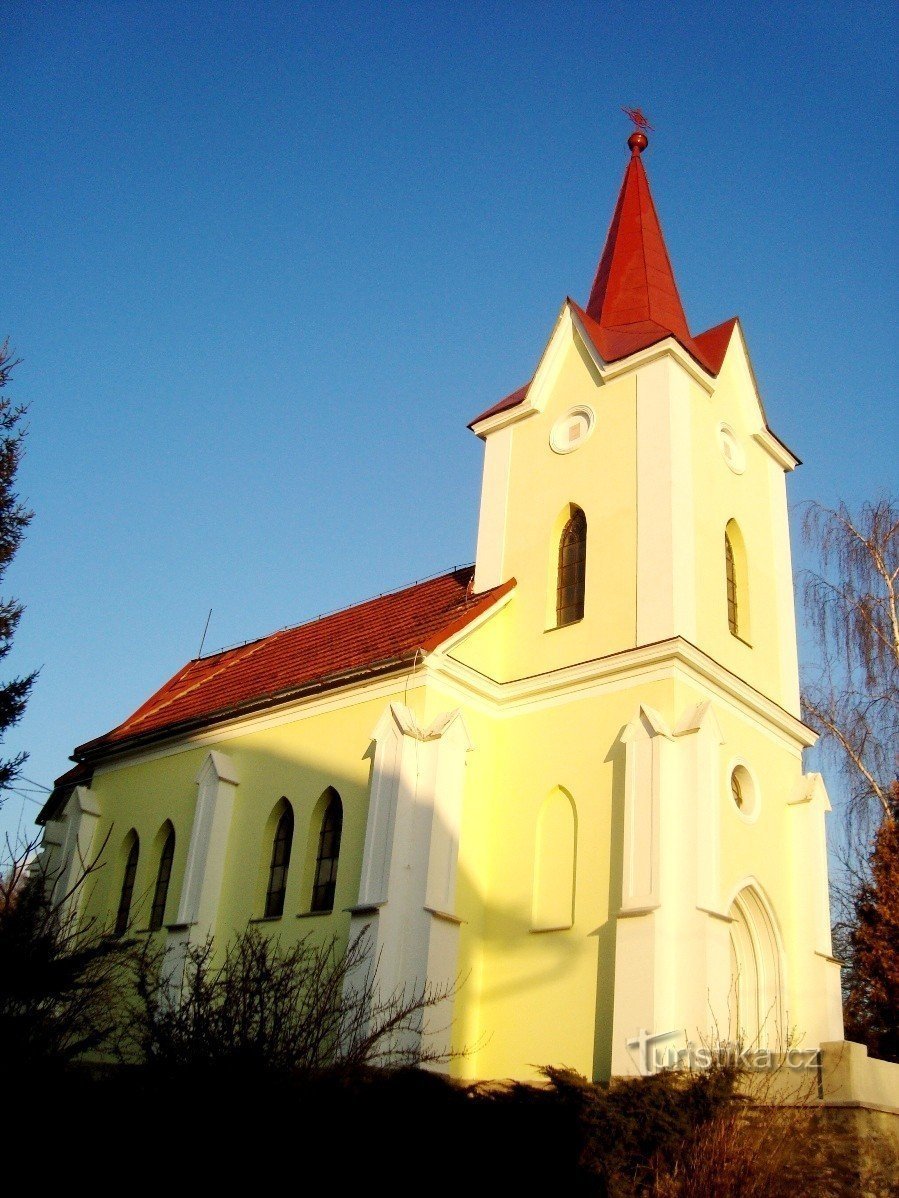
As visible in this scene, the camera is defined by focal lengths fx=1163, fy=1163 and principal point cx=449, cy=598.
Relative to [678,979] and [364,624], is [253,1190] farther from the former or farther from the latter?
[364,624]

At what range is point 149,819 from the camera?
72.8 feet

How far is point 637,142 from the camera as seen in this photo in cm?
2569

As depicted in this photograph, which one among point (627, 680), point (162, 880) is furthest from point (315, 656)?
point (627, 680)

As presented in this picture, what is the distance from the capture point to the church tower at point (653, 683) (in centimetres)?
1505

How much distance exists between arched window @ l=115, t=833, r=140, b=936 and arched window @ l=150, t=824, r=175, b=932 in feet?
2.40

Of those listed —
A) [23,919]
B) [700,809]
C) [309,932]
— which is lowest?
[23,919]

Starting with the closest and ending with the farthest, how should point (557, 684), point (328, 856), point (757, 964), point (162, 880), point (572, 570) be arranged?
1. point (757, 964)
2. point (557, 684)
3. point (328, 856)
4. point (572, 570)
5. point (162, 880)

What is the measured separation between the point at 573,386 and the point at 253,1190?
50.7 ft

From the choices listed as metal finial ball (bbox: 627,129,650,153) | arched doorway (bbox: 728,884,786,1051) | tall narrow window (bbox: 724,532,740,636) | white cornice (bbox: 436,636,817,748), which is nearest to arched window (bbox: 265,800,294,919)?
white cornice (bbox: 436,636,817,748)

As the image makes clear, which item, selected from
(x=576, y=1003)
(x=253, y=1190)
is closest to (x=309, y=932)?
(x=576, y=1003)

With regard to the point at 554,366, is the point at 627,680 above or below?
below

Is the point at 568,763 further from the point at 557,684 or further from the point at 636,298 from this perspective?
the point at 636,298

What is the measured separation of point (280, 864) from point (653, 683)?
22.6 ft

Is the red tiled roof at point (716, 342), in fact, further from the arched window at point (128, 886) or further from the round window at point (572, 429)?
the arched window at point (128, 886)
